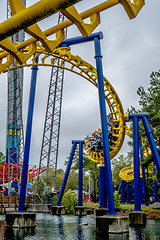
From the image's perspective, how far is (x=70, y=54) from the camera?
44.2ft

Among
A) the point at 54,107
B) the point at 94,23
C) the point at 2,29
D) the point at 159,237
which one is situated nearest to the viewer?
the point at 2,29

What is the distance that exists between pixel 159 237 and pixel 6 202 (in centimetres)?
1350

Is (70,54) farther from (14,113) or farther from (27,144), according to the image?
(14,113)

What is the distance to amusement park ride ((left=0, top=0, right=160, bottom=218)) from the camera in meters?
3.47

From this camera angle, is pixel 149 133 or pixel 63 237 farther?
pixel 149 133

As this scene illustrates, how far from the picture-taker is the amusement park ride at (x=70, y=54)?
11.4 feet

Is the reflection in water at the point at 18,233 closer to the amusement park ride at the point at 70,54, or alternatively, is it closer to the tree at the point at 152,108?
the amusement park ride at the point at 70,54

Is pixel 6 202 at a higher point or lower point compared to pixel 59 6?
lower

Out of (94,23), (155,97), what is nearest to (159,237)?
(94,23)

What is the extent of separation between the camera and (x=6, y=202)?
823 inches

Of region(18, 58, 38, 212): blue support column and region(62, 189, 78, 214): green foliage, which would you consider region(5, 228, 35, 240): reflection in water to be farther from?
region(62, 189, 78, 214): green foliage

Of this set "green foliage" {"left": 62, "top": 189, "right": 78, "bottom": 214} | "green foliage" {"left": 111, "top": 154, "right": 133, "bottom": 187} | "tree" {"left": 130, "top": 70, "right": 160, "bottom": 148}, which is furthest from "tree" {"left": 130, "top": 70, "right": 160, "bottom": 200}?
"green foliage" {"left": 111, "top": 154, "right": 133, "bottom": 187}

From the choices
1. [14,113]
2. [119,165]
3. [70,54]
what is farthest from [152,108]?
[119,165]

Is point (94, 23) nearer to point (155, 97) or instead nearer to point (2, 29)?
point (2, 29)
